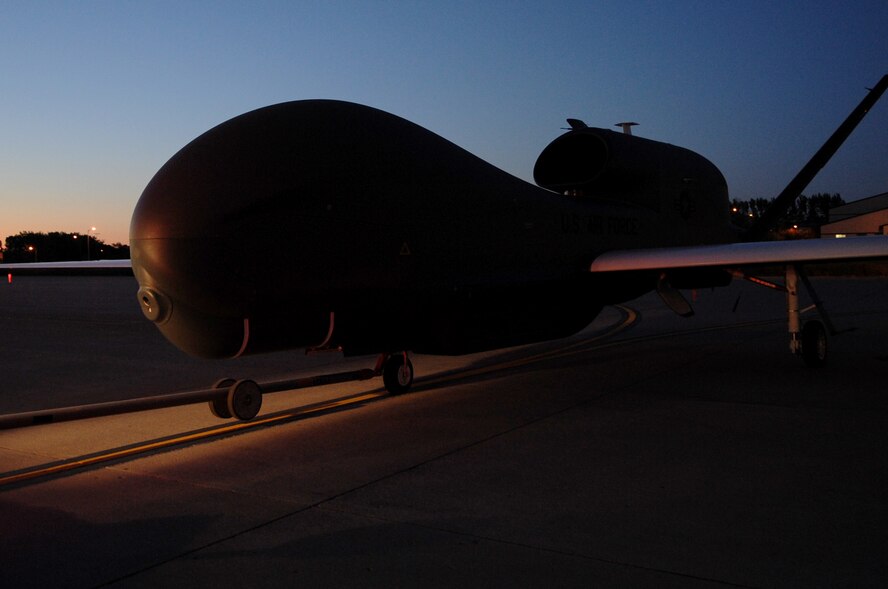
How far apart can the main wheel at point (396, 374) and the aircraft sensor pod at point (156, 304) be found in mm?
3126

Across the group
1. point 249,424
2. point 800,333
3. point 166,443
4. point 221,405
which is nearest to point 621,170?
point 800,333

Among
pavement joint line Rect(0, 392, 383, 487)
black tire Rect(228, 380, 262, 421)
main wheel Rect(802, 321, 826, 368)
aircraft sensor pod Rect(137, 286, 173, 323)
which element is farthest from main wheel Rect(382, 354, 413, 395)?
main wheel Rect(802, 321, 826, 368)

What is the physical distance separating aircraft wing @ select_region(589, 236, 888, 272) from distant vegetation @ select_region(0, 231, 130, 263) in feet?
309

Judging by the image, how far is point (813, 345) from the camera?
34.1ft

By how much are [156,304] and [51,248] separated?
107845 mm

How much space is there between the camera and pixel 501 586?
11.4 feet

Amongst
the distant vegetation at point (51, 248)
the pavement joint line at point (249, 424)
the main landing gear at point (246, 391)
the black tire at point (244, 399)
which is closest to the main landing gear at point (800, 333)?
the pavement joint line at point (249, 424)

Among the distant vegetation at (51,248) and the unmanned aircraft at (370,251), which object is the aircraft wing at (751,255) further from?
the distant vegetation at (51,248)

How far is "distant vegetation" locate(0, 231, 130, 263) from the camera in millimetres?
98750

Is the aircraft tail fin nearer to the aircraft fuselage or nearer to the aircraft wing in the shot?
the aircraft wing

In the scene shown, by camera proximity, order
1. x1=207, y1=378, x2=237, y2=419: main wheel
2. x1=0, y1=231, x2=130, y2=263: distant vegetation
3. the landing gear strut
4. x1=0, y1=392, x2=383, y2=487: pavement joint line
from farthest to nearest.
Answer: x1=0, y1=231, x2=130, y2=263: distant vegetation
the landing gear strut
x1=207, y1=378, x2=237, y2=419: main wheel
x1=0, y1=392, x2=383, y2=487: pavement joint line

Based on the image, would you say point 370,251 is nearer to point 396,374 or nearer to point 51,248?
point 396,374

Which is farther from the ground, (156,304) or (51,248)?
(51,248)

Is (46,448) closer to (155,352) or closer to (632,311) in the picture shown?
(155,352)
